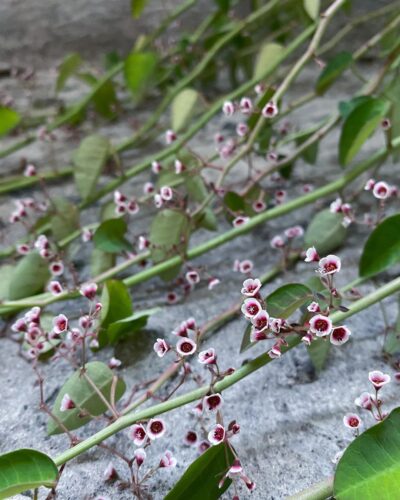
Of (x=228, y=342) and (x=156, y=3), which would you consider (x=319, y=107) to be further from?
(x=228, y=342)

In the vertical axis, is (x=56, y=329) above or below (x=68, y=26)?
above

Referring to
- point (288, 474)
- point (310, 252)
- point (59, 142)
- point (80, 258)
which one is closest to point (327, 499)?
point (288, 474)

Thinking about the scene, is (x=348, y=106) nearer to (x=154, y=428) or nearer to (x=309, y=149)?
(x=309, y=149)

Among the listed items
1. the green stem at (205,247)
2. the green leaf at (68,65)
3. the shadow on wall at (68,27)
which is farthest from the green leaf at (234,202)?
the shadow on wall at (68,27)

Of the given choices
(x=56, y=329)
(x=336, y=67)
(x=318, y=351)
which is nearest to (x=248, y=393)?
(x=318, y=351)

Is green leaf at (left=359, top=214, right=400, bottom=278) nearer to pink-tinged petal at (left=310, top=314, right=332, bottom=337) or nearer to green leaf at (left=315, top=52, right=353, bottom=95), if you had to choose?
pink-tinged petal at (left=310, top=314, right=332, bottom=337)
